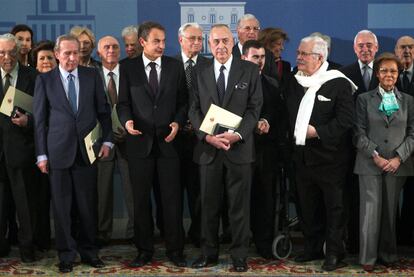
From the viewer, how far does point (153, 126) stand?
5711 millimetres

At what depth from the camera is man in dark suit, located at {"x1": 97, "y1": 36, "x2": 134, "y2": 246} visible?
649cm

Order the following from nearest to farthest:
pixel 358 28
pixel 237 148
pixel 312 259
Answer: pixel 237 148 < pixel 312 259 < pixel 358 28

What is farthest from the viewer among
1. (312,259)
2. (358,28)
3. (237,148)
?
(358,28)

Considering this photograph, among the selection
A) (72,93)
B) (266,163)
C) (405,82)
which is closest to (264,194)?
(266,163)

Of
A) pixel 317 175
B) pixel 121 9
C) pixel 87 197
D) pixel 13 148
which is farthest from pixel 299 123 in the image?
pixel 121 9

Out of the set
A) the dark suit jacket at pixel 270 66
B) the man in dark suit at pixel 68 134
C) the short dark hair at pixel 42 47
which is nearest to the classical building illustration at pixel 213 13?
the dark suit jacket at pixel 270 66

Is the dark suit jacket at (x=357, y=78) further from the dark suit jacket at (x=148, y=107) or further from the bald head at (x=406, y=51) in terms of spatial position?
the dark suit jacket at (x=148, y=107)

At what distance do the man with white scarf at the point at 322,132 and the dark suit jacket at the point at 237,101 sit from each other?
1.07ft

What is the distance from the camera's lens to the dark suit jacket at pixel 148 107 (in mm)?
5715

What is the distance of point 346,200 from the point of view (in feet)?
19.5

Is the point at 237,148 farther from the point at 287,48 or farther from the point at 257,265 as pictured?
the point at 287,48

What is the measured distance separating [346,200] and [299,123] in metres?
0.74

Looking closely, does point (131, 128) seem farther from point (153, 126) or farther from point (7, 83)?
point (7, 83)

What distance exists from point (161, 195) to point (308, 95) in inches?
50.3
